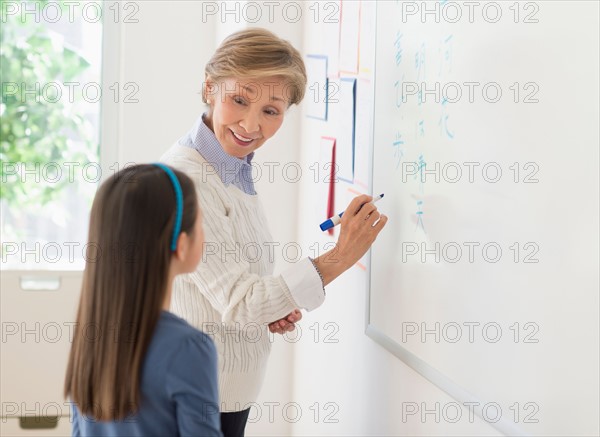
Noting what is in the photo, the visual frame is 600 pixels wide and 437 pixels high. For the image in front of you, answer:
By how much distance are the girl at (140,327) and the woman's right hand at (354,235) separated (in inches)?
18.7

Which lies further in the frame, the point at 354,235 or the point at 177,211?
the point at 354,235

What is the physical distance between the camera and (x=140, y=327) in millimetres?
1103

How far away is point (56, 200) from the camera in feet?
10.8

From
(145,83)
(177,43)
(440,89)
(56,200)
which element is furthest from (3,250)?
(440,89)

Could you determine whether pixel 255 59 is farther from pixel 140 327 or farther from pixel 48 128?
pixel 48 128

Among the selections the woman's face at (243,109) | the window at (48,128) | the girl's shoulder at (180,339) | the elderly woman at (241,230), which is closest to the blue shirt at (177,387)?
the girl's shoulder at (180,339)

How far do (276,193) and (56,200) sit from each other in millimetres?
1088

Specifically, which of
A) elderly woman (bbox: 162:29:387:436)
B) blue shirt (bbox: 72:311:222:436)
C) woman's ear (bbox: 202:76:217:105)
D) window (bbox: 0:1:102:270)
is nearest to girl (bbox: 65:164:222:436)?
blue shirt (bbox: 72:311:222:436)

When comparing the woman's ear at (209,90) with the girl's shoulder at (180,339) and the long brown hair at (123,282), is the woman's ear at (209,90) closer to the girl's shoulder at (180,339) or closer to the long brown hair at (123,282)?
the long brown hair at (123,282)

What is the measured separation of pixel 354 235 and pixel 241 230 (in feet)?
0.76

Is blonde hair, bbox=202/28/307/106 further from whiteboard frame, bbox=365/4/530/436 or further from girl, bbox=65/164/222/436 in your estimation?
girl, bbox=65/164/222/436

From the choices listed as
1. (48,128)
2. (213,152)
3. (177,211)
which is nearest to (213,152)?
(213,152)

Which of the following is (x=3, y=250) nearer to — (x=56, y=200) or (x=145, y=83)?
(x=56, y=200)

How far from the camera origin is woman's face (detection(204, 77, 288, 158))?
1.64 m
